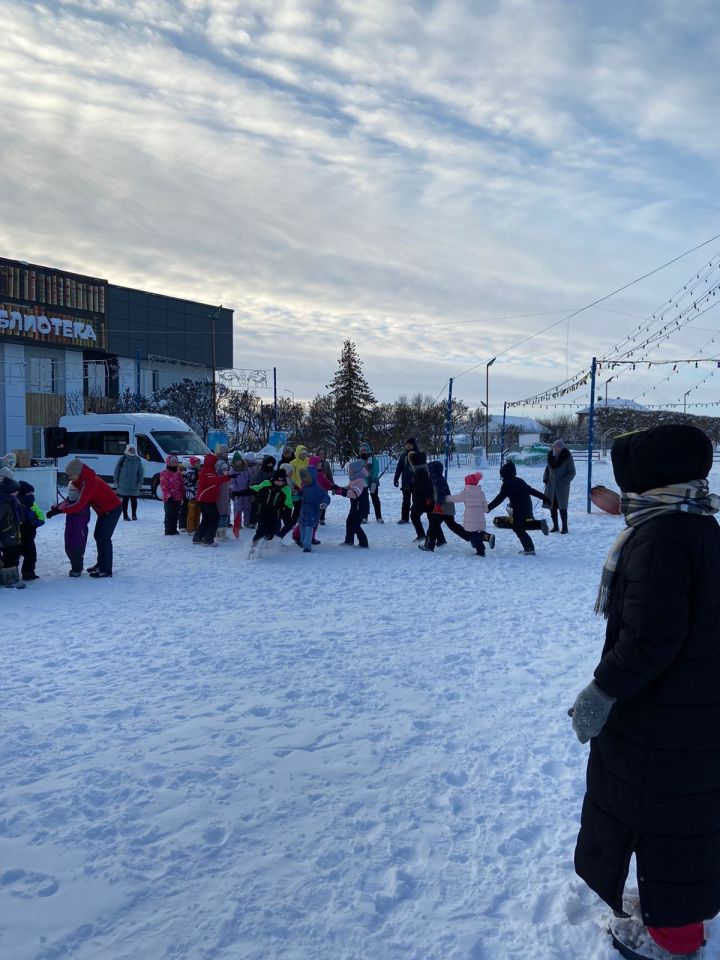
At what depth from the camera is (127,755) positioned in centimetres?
412

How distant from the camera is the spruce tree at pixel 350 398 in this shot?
40.5m

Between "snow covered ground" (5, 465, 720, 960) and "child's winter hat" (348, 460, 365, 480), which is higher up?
"child's winter hat" (348, 460, 365, 480)

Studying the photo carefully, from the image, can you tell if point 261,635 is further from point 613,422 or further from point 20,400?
point 613,422

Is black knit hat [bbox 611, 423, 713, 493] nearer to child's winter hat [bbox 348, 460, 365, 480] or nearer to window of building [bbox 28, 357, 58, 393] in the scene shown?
child's winter hat [bbox 348, 460, 365, 480]

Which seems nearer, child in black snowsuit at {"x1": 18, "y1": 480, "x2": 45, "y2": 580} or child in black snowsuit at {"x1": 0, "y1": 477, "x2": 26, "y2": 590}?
child in black snowsuit at {"x1": 0, "y1": 477, "x2": 26, "y2": 590}

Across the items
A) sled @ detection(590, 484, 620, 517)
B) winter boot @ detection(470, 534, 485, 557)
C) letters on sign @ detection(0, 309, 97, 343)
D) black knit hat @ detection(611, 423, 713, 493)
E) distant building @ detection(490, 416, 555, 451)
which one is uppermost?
letters on sign @ detection(0, 309, 97, 343)

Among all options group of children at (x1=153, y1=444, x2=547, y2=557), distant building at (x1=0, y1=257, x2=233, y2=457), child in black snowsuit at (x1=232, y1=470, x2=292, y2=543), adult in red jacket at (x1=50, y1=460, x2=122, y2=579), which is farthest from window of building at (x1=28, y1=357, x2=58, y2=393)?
adult in red jacket at (x1=50, y1=460, x2=122, y2=579)

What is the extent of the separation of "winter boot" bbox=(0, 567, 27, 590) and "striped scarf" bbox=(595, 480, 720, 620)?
8.42 m

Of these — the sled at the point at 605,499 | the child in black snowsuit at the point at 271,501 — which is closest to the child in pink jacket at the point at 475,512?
the child in black snowsuit at the point at 271,501

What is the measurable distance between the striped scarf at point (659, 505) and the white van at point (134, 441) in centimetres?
1905

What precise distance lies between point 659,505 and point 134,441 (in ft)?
67.4

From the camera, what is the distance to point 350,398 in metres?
43.0

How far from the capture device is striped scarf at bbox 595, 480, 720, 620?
2.26m

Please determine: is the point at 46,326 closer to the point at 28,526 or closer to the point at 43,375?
the point at 43,375
